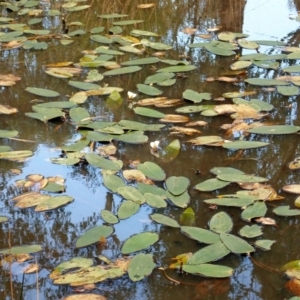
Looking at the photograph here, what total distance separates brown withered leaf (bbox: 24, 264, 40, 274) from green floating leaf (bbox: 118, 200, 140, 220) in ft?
1.06

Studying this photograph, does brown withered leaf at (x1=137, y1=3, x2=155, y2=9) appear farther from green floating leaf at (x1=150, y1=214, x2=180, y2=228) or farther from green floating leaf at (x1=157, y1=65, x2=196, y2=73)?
green floating leaf at (x1=150, y1=214, x2=180, y2=228)

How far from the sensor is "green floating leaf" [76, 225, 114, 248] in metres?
1.59

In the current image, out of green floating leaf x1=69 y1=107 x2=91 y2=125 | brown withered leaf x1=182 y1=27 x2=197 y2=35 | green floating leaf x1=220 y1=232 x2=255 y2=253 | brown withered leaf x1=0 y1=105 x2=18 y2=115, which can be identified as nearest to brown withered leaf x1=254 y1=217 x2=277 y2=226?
green floating leaf x1=220 y1=232 x2=255 y2=253

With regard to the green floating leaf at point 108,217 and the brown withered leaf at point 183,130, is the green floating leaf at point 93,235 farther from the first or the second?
the brown withered leaf at point 183,130

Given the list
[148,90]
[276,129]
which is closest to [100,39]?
[148,90]

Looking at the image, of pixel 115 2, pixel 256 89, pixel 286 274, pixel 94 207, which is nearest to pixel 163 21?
pixel 115 2

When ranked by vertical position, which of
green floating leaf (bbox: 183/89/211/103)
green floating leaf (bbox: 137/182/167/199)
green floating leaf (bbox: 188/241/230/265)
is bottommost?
green floating leaf (bbox: 188/241/230/265)

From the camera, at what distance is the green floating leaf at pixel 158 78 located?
273cm

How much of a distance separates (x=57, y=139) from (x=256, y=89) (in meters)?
1.02

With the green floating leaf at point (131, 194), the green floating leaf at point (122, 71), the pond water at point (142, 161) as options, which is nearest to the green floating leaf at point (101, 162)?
the pond water at point (142, 161)

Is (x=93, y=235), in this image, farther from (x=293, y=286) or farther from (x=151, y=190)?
(x=293, y=286)

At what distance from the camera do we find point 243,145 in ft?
6.95

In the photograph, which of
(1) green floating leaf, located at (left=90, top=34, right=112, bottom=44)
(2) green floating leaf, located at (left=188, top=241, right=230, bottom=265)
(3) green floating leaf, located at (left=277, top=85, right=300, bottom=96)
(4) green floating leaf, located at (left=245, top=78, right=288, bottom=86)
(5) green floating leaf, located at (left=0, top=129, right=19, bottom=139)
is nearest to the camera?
(2) green floating leaf, located at (left=188, top=241, right=230, bottom=265)

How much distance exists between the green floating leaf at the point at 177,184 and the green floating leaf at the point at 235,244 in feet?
0.89
